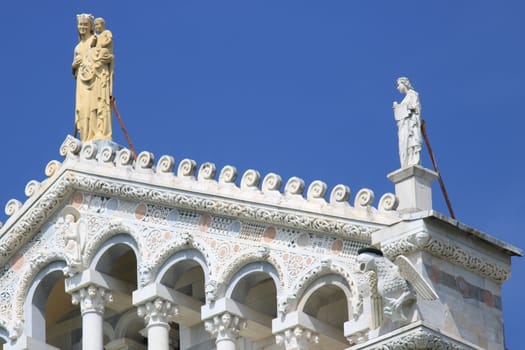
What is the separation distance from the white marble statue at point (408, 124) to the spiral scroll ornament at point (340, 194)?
115 centimetres

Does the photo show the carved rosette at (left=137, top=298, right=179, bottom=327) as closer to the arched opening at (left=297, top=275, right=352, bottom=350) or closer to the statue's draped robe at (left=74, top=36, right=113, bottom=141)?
the arched opening at (left=297, top=275, right=352, bottom=350)

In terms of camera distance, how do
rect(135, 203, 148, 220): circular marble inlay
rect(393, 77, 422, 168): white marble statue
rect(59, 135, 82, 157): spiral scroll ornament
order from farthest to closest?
1. rect(59, 135, 82, 157): spiral scroll ornament
2. rect(135, 203, 148, 220): circular marble inlay
3. rect(393, 77, 422, 168): white marble statue

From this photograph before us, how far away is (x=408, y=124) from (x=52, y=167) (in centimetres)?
855

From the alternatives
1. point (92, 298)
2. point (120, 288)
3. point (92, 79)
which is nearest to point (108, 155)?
point (92, 79)

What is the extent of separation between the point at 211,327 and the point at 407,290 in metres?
5.26

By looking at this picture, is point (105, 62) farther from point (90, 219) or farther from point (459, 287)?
point (459, 287)

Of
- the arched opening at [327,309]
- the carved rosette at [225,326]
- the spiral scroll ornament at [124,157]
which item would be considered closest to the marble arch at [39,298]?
the spiral scroll ornament at [124,157]

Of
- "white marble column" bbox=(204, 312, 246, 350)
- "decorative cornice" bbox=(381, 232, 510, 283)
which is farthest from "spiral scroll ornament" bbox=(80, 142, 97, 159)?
"decorative cornice" bbox=(381, 232, 510, 283)

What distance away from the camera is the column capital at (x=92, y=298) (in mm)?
51219

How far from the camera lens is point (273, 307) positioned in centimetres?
4966

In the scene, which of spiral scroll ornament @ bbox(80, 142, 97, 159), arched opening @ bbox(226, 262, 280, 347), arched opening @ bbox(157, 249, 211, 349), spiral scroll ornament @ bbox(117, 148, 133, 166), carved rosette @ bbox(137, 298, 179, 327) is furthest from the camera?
spiral scroll ornament @ bbox(80, 142, 97, 159)

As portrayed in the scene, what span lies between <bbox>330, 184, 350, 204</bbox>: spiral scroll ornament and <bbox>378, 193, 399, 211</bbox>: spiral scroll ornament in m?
0.84

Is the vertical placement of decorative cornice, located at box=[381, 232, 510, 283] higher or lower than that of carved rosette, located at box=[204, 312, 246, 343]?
lower

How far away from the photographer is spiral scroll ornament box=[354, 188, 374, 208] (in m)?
46.7
